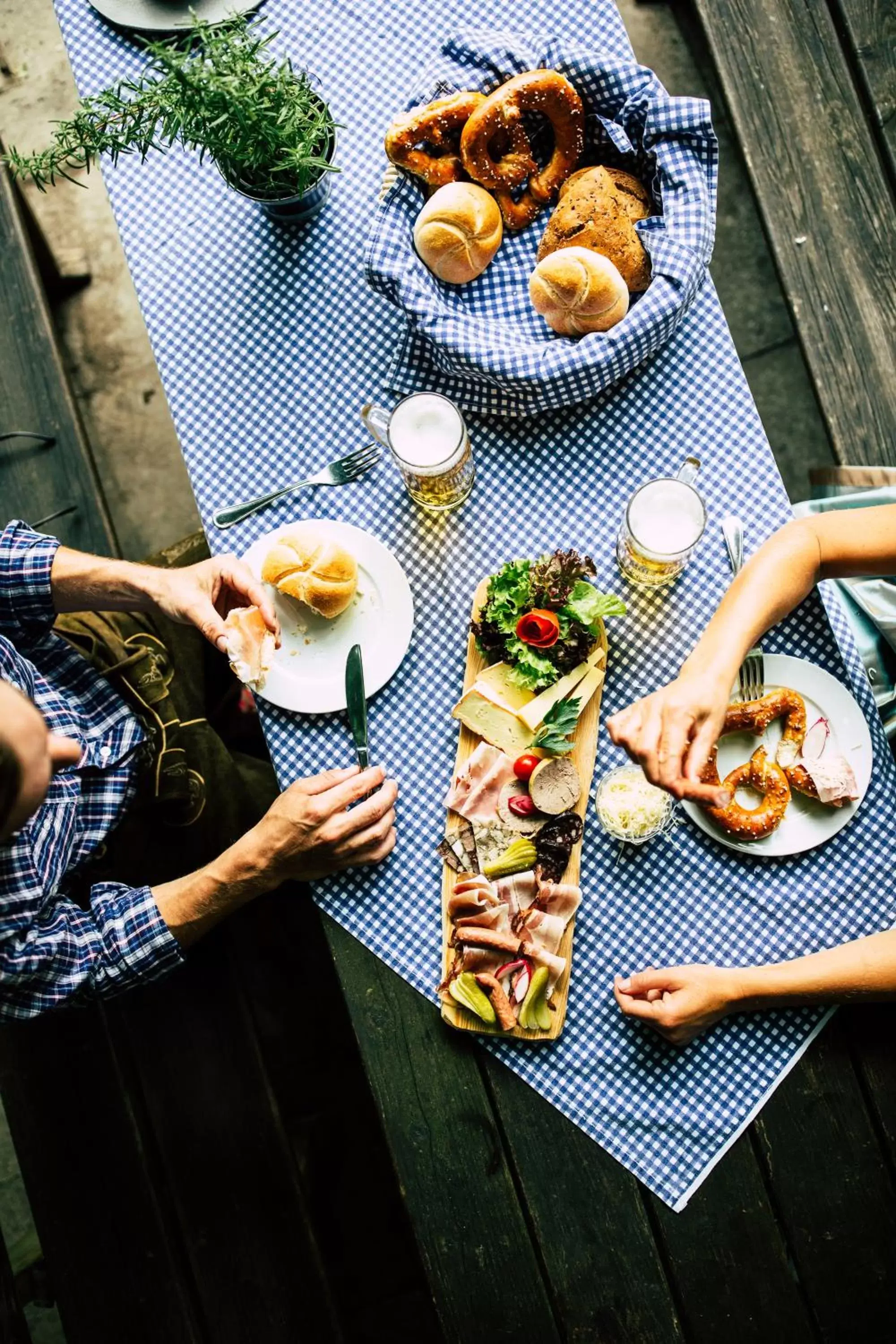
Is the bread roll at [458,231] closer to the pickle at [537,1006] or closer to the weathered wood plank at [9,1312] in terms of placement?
the pickle at [537,1006]

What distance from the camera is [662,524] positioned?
6.33ft

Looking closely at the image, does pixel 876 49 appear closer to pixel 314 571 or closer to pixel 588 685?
pixel 588 685

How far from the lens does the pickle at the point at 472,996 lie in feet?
6.21

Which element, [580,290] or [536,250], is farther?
Result: [536,250]

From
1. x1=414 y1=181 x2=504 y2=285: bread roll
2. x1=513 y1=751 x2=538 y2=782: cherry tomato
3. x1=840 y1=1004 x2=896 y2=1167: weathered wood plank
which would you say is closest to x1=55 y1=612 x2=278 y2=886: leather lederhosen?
x1=513 y1=751 x2=538 y2=782: cherry tomato

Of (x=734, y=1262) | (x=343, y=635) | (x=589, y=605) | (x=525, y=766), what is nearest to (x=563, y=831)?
(x=525, y=766)

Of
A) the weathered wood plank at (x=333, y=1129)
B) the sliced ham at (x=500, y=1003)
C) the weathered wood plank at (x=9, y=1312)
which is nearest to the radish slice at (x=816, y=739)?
the sliced ham at (x=500, y=1003)

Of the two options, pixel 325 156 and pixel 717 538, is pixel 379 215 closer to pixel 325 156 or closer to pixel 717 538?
pixel 325 156

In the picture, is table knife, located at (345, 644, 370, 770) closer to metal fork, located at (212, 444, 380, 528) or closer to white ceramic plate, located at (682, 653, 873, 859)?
metal fork, located at (212, 444, 380, 528)

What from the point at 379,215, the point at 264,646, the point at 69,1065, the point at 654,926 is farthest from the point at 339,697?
the point at 69,1065

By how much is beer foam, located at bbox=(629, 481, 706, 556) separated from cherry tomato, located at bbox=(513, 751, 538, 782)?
506mm

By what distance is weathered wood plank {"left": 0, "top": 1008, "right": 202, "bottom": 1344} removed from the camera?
2.43m

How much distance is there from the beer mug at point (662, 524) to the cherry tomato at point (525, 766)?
472mm

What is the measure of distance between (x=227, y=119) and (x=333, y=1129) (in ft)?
9.31
